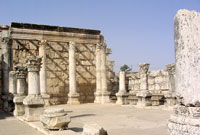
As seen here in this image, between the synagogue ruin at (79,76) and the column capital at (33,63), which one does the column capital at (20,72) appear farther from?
the column capital at (33,63)

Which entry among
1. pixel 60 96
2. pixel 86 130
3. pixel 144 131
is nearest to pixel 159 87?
pixel 60 96

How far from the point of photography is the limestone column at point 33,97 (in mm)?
10273

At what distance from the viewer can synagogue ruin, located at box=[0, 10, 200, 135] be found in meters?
3.53

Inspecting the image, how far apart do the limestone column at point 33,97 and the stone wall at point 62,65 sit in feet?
28.4

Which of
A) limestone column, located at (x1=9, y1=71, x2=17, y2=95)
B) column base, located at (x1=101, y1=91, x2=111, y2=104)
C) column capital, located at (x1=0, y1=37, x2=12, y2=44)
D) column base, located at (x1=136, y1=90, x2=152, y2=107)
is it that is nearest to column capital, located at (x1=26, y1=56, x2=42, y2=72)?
limestone column, located at (x1=9, y1=71, x2=17, y2=95)

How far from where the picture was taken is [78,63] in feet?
72.6

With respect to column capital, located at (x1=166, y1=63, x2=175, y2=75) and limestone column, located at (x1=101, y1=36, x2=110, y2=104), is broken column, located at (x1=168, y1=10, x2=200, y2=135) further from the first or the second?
limestone column, located at (x1=101, y1=36, x2=110, y2=104)

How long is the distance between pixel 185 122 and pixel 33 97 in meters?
7.98

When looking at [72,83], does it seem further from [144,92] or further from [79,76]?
[144,92]

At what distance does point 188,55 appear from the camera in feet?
11.5

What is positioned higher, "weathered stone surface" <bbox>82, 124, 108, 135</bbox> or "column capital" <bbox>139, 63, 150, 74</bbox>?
"column capital" <bbox>139, 63, 150, 74</bbox>

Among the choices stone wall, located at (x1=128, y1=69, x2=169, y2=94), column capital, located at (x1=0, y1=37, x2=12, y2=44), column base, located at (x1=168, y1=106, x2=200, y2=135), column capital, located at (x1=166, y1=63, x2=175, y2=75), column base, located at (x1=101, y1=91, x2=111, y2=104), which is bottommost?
column base, located at (x1=101, y1=91, x2=111, y2=104)

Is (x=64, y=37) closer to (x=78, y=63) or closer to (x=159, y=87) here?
(x=78, y=63)

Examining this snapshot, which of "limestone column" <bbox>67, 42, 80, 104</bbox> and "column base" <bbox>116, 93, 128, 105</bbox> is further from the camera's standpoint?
"limestone column" <bbox>67, 42, 80, 104</bbox>
